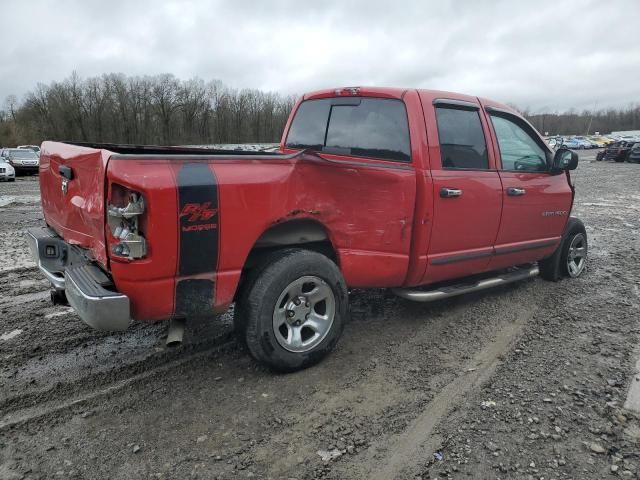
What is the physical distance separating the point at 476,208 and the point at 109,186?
2933mm

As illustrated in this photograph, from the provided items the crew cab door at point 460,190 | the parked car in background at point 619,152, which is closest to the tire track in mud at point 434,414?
the crew cab door at point 460,190

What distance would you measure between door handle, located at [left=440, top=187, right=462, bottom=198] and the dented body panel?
0.16ft

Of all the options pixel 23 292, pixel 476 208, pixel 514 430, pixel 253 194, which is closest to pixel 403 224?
pixel 476 208

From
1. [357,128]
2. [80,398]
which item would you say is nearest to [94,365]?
[80,398]

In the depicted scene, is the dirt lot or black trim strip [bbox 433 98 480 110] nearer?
the dirt lot

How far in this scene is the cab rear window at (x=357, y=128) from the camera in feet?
12.7

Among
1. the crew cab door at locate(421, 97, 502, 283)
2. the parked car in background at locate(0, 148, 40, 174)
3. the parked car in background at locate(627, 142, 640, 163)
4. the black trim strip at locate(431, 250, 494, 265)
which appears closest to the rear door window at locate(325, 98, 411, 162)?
the crew cab door at locate(421, 97, 502, 283)

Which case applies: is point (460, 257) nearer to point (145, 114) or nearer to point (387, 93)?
point (387, 93)

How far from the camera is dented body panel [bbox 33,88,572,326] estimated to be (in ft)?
8.79

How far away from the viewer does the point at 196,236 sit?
2768mm

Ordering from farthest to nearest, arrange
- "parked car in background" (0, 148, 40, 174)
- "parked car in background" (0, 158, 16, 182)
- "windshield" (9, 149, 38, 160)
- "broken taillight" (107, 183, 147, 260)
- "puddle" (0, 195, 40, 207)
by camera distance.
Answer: "windshield" (9, 149, 38, 160) < "parked car in background" (0, 148, 40, 174) < "parked car in background" (0, 158, 16, 182) < "puddle" (0, 195, 40, 207) < "broken taillight" (107, 183, 147, 260)

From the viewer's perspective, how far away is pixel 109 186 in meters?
2.64

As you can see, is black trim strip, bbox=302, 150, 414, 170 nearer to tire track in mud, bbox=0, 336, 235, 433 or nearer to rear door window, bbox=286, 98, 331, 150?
rear door window, bbox=286, 98, 331, 150

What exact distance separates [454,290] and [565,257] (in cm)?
221
